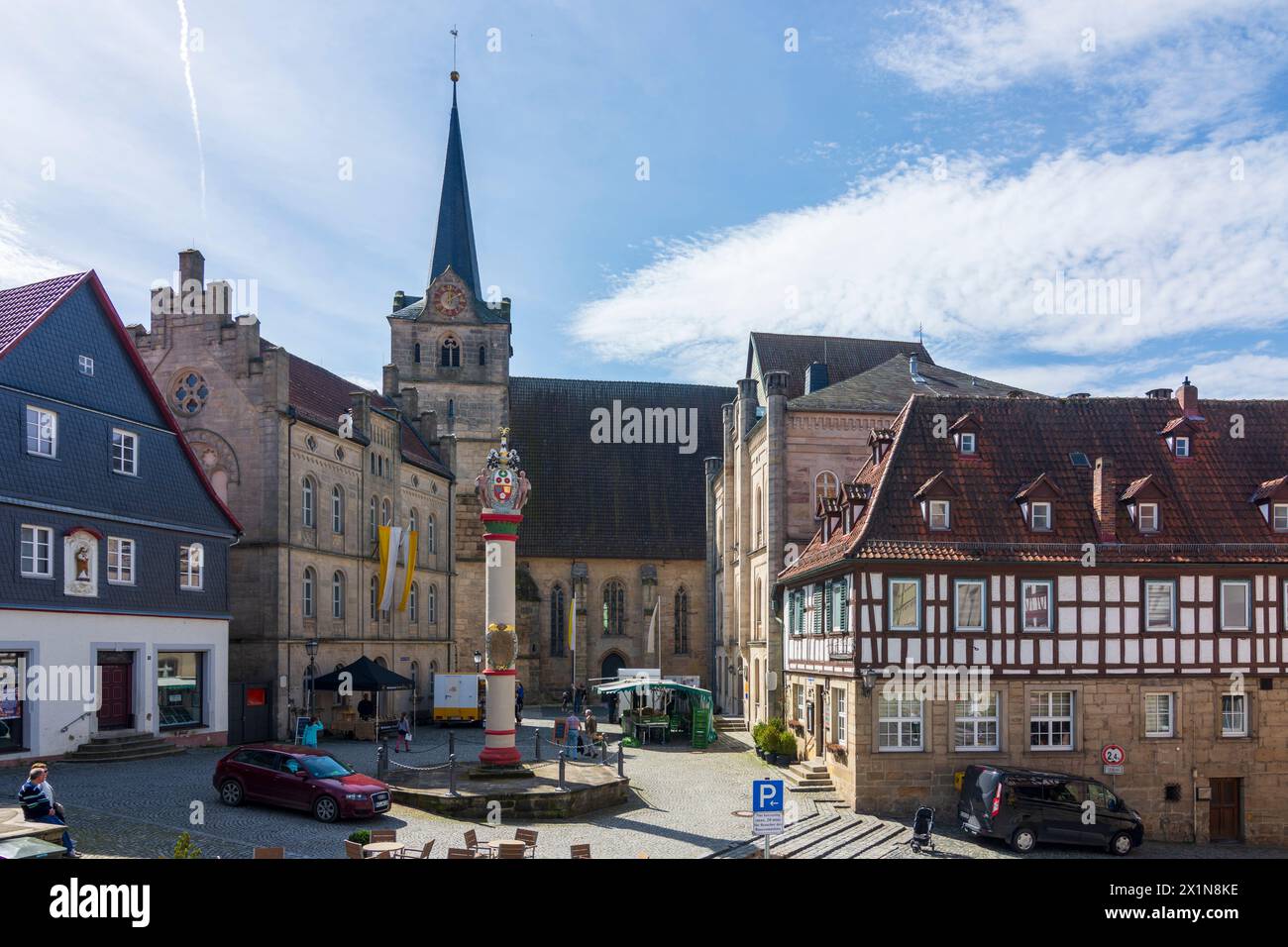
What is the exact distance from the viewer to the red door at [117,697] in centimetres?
2889

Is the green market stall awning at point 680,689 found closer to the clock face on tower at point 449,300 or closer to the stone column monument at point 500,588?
the stone column monument at point 500,588

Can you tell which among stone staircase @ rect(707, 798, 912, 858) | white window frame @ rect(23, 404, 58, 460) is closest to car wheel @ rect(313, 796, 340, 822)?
stone staircase @ rect(707, 798, 912, 858)

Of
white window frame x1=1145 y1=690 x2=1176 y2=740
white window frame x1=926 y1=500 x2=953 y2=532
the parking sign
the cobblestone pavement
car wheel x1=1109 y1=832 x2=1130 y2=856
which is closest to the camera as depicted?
the parking sign

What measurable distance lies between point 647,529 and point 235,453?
93.0ft

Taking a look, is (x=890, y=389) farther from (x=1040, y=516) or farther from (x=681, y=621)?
(x=681, y=621)

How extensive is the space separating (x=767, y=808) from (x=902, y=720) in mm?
9457

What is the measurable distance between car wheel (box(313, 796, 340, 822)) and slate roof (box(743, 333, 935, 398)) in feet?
105

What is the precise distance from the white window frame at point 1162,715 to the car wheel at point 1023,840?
221 inches

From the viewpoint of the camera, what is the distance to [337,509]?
41469 millimetres

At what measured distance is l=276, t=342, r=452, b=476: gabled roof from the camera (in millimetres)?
40031

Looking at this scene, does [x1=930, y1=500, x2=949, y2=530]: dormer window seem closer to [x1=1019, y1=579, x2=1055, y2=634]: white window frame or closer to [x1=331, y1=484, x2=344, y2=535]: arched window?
[x1=1019, y1=579, x2=1055, y2=634]: white window frame

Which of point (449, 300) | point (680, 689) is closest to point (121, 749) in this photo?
point (680, 689)

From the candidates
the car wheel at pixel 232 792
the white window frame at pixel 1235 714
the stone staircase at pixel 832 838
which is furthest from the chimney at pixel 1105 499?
the car wheel at pixel 232 792

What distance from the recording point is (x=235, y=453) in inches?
1468
